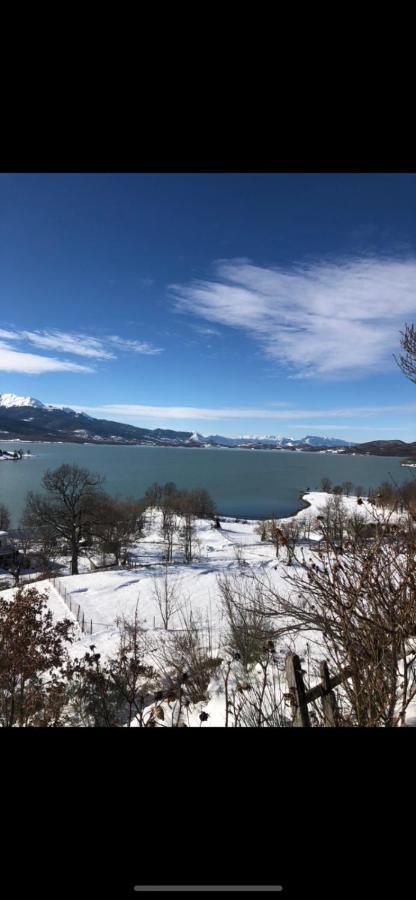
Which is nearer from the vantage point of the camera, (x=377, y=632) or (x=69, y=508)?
(x=377, y=632)

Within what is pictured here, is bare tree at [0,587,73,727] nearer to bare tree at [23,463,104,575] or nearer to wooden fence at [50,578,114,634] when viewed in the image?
wooden fence at [50,578,114,634]

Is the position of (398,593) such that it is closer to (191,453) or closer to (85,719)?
(85,719)

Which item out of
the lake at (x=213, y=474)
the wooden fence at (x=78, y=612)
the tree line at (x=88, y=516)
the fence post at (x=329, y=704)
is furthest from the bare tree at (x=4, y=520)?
the fence post at (x=329, y=704)

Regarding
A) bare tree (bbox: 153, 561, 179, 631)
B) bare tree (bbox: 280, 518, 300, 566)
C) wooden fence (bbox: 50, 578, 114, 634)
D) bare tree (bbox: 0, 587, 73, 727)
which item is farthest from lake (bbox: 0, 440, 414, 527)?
bare tree (bbox: 0, 587, 73, 727)

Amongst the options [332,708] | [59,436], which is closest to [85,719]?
[332,708]

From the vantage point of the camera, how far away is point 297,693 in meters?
1.39

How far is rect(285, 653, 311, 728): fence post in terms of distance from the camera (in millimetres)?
1382

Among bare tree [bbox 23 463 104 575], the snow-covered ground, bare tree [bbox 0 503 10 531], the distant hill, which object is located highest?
the distant hill

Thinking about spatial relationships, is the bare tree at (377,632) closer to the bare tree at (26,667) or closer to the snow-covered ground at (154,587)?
the bare tree at (26,667)

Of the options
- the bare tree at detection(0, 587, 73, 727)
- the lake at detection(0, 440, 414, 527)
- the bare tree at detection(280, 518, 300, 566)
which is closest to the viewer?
the bare tree at detection(280, 518, 300, 566)

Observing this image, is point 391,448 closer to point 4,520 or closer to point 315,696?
point 315,696

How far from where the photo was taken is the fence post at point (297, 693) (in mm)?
1382

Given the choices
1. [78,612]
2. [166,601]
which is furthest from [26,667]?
[78,612]
